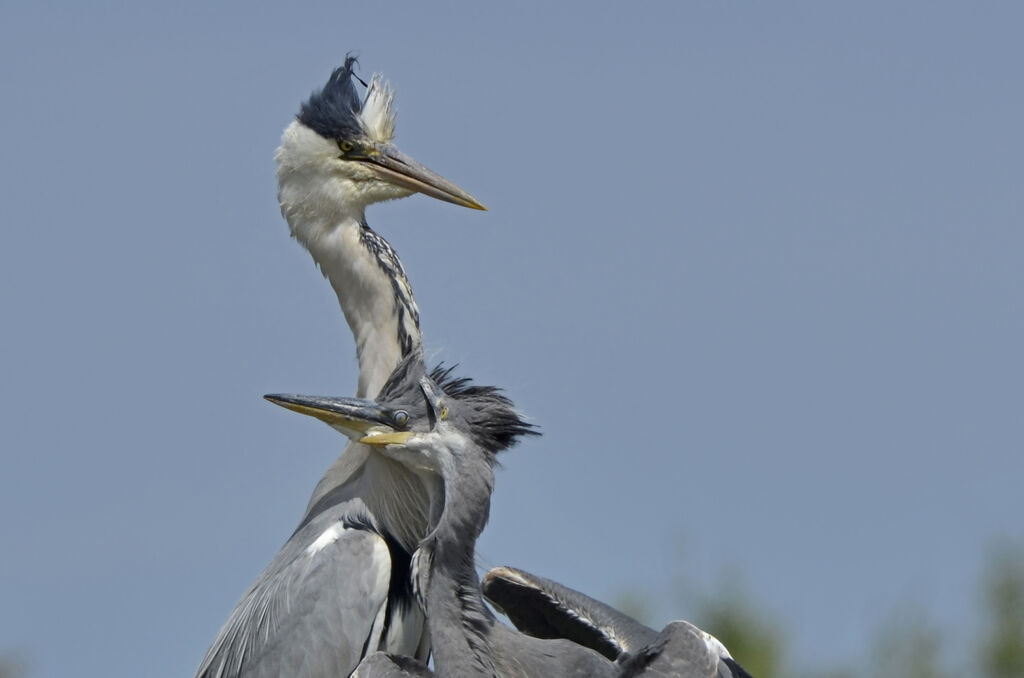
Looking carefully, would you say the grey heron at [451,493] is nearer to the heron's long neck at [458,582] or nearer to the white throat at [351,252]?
the heron's long neck at [458,582]

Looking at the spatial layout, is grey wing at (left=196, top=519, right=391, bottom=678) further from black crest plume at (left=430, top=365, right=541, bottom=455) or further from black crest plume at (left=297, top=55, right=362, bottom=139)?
black crest plume at (left=297, top=55, right=362, bottom=139)

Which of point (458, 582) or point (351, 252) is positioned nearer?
point (458, 582)

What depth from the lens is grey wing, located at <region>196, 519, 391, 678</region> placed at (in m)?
7.34

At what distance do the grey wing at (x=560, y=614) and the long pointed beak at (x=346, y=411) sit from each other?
1362mm

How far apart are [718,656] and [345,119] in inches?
124

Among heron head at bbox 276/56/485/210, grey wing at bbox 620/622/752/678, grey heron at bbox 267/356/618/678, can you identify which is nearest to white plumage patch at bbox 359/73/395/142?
heron head at bbox 276/56/485/210

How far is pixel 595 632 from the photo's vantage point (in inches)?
319

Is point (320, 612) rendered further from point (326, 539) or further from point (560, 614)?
point (560, 614)

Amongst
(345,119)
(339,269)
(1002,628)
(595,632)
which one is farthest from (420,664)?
(1002,628)

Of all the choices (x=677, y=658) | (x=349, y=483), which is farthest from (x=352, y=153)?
(x=677, y=658)

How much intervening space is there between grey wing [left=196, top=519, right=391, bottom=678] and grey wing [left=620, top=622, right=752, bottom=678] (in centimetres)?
113

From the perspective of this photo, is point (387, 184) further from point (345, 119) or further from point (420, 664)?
point (420, 664)

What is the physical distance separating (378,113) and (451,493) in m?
2.42

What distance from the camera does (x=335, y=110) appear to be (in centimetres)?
864
